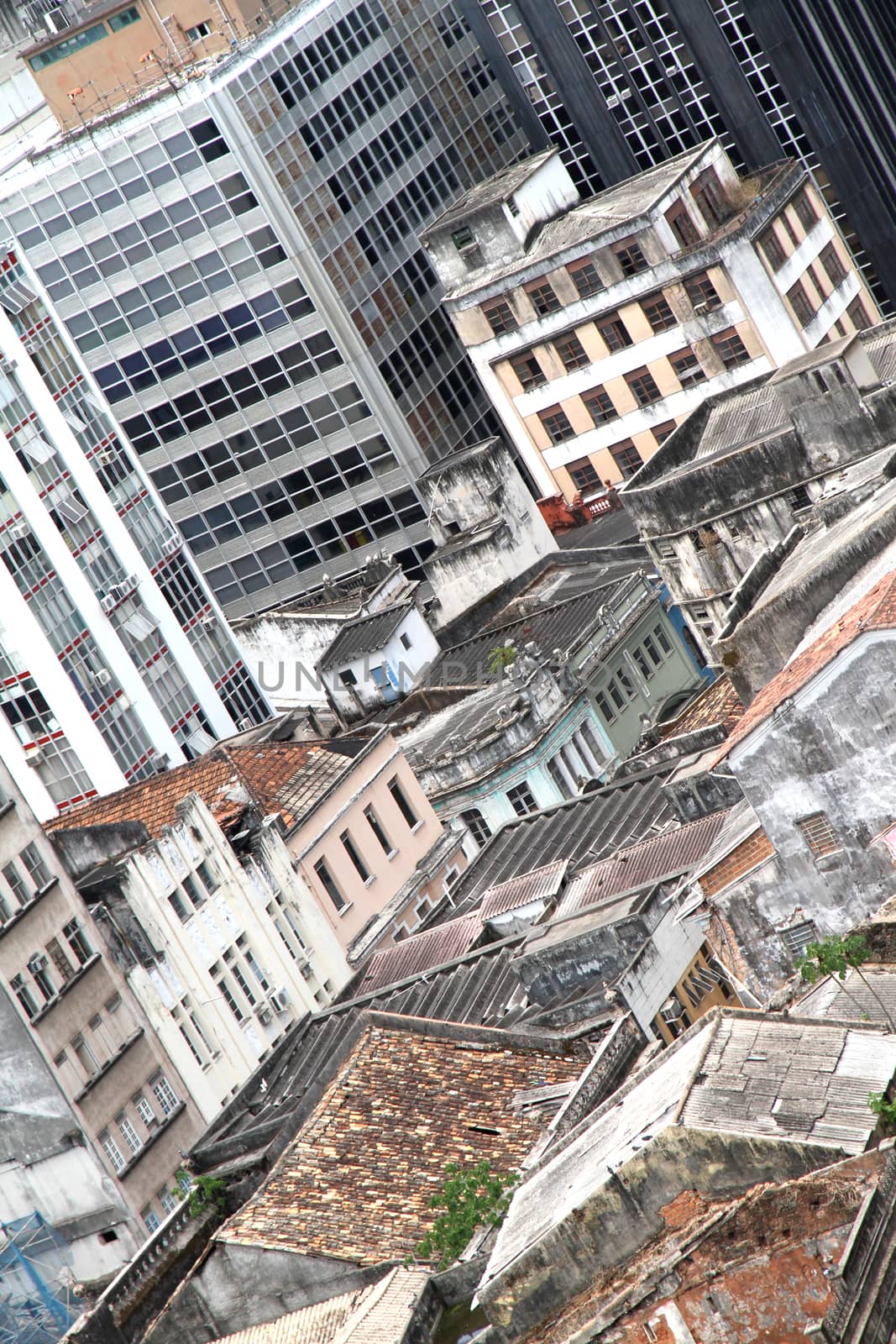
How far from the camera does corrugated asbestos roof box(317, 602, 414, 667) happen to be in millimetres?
83438

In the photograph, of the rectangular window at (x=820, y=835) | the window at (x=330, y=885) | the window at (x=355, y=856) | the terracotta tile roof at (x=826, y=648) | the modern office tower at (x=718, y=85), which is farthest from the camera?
the modern office tower at (x=718, y=85)

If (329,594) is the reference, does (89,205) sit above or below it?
above

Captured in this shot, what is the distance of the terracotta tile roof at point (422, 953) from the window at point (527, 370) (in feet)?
157

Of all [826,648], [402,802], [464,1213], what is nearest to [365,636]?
[402,802]

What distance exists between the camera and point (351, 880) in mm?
61875

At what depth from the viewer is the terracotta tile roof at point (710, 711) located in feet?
192

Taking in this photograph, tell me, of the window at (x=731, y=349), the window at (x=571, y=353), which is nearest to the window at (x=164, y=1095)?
the window at (x=571, y=353)

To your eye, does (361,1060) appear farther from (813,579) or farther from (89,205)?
(89,205)

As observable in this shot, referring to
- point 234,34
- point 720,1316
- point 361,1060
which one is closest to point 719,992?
point 361,1060

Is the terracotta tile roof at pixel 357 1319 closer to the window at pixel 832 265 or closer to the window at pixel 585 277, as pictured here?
the window at pixel 585 277

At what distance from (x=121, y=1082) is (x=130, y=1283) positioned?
42.2 ft

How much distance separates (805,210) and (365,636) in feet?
106

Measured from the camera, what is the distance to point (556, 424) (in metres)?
98.8

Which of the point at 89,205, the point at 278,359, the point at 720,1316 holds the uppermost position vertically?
the point at 89,205
